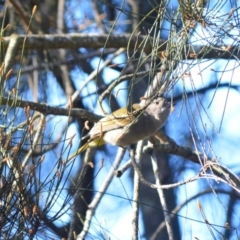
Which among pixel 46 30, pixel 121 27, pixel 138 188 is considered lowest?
pixel 138 188

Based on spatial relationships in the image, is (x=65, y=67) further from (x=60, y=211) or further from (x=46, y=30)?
(x=60, y=211)

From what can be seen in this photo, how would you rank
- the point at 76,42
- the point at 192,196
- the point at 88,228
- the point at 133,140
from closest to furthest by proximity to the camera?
the point at 88,228 < the point at 133,140 < the point at 76,42 < the point at 192,196

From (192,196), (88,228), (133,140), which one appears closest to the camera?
(88,228)

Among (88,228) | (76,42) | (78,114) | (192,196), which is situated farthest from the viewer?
(192,196)

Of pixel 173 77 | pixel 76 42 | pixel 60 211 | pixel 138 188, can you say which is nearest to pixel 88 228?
pixel 138 188

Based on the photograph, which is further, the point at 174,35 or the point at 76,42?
the point at 76,42

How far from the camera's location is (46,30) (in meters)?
5.91

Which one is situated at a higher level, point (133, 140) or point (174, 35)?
point (133, 140)

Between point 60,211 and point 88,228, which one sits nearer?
point 60,211

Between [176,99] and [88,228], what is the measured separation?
2.19 meters

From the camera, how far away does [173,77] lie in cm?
251

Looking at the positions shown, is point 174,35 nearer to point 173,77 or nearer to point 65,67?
point 173,77

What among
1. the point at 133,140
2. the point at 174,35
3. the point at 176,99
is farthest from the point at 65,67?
the point at 174,35

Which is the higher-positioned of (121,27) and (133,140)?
(121,27)
